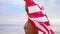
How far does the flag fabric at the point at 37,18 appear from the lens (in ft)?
2.89

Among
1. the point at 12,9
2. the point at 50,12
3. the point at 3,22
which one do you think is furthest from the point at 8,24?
the point at 50,12

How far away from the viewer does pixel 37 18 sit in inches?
34.7

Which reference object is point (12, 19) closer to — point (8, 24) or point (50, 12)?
point (8, 24)

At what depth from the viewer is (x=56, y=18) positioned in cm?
205

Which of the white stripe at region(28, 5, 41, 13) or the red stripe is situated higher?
the white stripe at region(28, 5, 41, 13)

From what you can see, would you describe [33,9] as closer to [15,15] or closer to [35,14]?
[35,14]

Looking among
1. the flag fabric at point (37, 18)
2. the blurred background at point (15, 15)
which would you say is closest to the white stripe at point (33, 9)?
the flag fabric at point (37, 18)

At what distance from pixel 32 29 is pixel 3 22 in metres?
1.16

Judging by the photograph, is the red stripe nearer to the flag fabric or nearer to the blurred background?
the flag fabric

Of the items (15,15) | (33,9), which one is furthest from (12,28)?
(33,9)

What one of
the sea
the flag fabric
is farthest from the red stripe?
the sea

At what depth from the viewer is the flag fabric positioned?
0.88m

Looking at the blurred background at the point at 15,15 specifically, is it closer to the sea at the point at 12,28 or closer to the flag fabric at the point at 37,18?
the sea at the point at 12,28

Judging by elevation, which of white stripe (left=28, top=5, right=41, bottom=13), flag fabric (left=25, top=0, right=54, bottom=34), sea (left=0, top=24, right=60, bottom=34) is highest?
white stripe (left=28, top=5, right=41, bottom=13)
